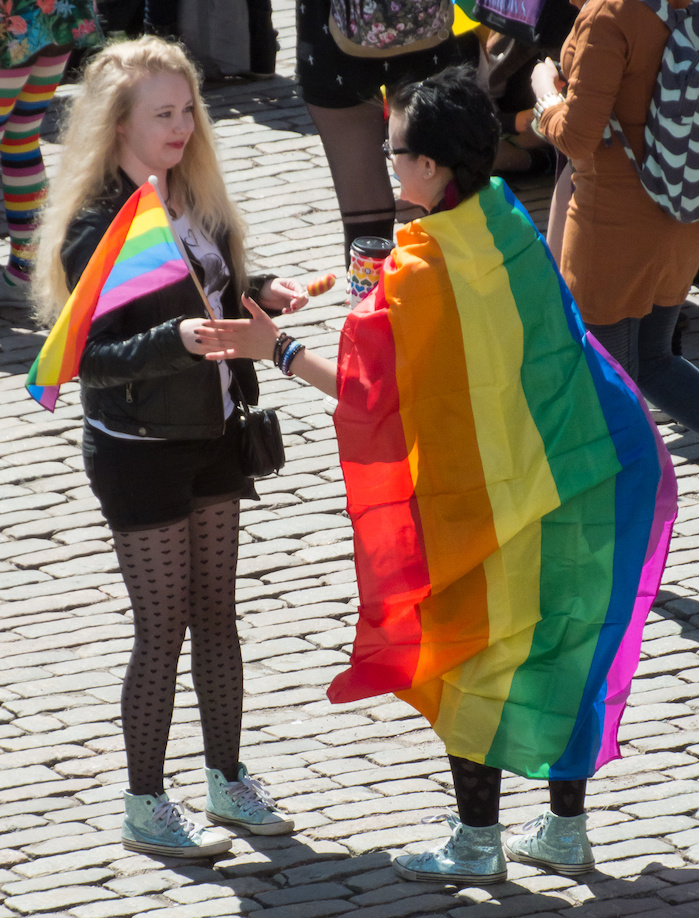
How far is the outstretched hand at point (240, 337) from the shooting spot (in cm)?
329

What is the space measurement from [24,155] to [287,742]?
13.4 ft

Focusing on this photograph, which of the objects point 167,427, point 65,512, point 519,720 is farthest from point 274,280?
point 65,512

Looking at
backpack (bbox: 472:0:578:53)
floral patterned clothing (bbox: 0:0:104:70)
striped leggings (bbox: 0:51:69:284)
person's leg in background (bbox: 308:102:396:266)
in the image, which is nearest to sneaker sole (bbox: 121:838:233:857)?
person's leg in background (bbox: 308:102:396:266)

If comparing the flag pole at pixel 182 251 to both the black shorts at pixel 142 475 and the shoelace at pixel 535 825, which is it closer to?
the black shorts at pixel 142 475

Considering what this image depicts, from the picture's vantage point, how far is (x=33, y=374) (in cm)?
344

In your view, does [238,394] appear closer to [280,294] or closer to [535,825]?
[280,294]

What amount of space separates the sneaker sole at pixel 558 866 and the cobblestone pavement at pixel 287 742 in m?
0.02

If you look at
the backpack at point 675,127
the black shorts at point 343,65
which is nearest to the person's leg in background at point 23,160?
the black shorts at point 343,65

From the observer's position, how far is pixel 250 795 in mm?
3891

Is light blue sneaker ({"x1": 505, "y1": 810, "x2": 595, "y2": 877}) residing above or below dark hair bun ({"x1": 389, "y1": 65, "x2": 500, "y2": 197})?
below

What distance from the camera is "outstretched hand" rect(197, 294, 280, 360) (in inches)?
129

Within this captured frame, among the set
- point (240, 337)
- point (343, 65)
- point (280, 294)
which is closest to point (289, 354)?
point (240, 337)

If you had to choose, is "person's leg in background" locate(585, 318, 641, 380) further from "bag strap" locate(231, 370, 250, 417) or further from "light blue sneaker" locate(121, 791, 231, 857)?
"light blue sneaker" locate(121, 791, 231, 857)

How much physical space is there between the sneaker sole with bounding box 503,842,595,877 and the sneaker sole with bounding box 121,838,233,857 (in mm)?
746
